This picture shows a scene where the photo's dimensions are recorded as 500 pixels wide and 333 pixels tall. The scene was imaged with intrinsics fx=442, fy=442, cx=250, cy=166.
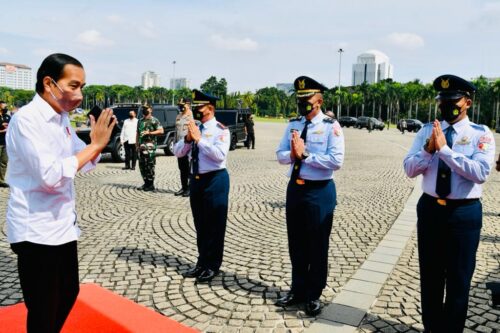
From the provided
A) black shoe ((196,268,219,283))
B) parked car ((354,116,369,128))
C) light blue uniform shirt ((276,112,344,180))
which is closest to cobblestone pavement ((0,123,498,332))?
black shoe ((196,268,219,283))

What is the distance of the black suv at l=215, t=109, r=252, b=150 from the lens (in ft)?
64.4

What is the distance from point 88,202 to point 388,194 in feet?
20.6

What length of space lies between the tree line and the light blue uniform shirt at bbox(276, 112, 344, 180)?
44.1m

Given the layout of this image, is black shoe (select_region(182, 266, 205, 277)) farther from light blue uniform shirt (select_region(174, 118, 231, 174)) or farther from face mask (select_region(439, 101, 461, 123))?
face mask (select_region(439, 101, 461, 123))

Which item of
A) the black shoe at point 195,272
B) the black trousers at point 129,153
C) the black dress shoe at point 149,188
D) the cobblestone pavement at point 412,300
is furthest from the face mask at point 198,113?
the black trousers at point 129,153

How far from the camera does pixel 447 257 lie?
315cm

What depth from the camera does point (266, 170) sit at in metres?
13.4

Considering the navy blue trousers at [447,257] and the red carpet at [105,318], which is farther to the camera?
the red carpet at [105,318]

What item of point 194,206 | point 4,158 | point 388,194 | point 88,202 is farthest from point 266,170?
point 194,206

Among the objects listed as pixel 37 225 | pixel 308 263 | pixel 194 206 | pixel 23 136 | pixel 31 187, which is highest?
pixel 23 136

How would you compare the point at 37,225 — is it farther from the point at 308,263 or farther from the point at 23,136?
the point at 308,263

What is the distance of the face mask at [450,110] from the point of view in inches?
121

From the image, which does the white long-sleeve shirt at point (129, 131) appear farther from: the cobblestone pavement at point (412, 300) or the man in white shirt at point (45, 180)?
the man in white shirt at point (45, 180)

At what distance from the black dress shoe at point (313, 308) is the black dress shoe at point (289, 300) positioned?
0.17 meters
